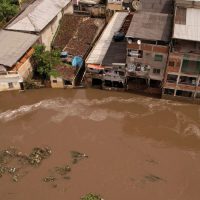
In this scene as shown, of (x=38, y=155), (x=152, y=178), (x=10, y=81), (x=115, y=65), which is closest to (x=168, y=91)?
(x=115, y=65)

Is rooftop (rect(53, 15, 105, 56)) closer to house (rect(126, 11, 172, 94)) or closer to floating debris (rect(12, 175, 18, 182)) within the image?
house (rect(126, 11, 172, 94))

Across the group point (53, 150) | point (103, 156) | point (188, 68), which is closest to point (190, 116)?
point (188, 68)

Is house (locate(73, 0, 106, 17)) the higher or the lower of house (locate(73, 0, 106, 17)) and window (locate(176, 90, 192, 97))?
the higher

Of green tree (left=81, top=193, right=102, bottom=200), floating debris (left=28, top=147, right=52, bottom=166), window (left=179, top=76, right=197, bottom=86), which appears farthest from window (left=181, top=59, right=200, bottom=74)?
floating debris (left=28, top=147, right=52, bottom=166)

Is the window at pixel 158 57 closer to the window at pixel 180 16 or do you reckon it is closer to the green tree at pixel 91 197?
the window at pixel 180 16

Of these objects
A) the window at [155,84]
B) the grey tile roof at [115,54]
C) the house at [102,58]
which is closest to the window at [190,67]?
the window at [155,84]

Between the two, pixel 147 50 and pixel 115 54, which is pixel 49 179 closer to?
pixel 147 50

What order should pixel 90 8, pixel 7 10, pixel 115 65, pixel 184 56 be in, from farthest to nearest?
1. pixel 90 8
2. pixel 7 10
3. pixel 115 65
4. pixel 184 56
